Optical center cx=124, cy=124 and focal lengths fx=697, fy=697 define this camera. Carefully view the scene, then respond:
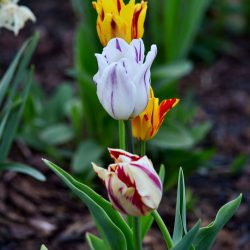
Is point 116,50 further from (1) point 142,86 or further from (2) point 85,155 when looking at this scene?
(2) point 85,155

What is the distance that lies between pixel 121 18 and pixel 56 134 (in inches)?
54.1

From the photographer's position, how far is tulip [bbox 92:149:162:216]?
45.4 inches

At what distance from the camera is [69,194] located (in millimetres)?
2498

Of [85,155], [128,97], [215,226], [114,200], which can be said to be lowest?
[85,155]

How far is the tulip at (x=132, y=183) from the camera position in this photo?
3.79 ft

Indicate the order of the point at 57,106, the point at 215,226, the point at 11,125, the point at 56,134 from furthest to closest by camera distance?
the point at 57,106
the point at 56,134
the point at 11,125
the point at 215,226

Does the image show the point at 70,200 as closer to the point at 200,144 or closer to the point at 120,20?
the point at 200,144

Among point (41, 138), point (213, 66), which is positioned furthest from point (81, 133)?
point (213, 66)


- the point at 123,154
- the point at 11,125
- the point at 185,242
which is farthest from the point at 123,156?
Answer: the point at 11,125

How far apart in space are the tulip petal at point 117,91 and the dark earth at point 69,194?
1.05 meters

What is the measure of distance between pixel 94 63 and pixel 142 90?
139cm

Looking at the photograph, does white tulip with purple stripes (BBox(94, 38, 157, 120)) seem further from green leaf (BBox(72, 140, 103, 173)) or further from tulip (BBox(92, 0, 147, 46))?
green leaf (BBox(72, 140, 103, 173))

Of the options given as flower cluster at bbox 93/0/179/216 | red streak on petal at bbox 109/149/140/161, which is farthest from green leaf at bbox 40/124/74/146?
red streak on petal at bbox 109/149/140/161

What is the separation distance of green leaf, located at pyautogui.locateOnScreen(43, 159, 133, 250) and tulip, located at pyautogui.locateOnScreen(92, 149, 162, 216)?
0.13 metres
